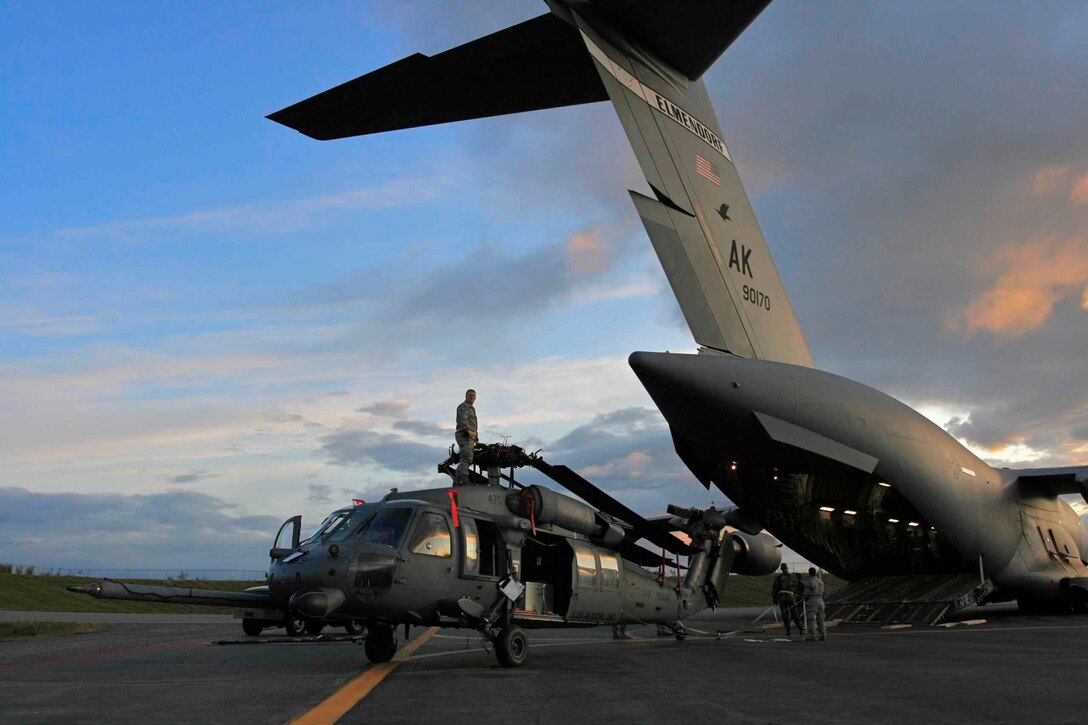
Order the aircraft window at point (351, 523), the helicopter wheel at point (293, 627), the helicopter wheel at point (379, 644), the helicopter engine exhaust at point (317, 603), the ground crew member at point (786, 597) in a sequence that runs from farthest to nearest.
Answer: the ground crew member at point (786, 597), the helicopter wheel at point (293, 627), the helicopter wheel at point (379, 644), the aircraft window at point (351, 523), the helicopter engine exhaust at point (317, 603)

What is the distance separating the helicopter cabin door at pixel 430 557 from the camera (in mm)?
12531

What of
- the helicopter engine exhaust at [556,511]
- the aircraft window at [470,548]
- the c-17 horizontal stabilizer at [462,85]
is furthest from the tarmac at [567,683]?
the c-17 horizontal stabilizer at [462,85]

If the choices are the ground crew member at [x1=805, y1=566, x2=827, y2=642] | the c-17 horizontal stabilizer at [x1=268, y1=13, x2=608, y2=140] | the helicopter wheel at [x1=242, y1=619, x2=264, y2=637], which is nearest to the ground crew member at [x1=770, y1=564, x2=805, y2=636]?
the ground crew member at [x1=805, y1=566, x2=827, y2=642]

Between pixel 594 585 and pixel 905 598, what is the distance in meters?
15.1

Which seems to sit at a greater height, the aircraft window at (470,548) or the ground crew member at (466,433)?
the ground crew member at (466,433)

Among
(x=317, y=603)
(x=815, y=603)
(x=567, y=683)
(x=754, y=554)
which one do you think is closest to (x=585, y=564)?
(x=567, y=683)

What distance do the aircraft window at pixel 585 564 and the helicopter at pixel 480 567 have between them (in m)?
0.02

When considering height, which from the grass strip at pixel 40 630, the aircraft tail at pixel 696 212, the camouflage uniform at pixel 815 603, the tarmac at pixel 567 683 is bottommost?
the tarmac at pixel 567 683

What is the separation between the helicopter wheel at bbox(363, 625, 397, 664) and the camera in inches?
530

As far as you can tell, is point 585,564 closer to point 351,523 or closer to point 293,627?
point 351,523

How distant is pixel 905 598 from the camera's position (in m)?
26.3

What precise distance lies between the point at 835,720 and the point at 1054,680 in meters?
4.56

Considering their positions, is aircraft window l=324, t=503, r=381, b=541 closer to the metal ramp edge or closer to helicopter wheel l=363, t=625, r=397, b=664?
helicopter wheel l=363, t=625, r=397, b=664

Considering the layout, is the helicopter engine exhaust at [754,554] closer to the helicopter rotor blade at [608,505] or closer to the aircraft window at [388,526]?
the helicopter rotor blade at [608,505]
